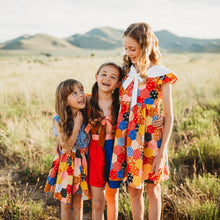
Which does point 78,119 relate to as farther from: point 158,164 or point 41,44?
point 41,44

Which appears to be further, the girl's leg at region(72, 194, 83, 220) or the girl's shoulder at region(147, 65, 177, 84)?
the girl's leg at region(72, 194, 83, 220)

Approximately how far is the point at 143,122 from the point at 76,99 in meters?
0.70

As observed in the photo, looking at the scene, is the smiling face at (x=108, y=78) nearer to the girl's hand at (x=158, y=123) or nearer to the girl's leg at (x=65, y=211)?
the girl's hand at (x=158, y=123)

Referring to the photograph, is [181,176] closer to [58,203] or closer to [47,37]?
[58,203]

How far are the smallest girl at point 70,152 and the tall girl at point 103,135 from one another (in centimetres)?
9

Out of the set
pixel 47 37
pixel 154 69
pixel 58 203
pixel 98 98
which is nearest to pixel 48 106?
pixel 58 203

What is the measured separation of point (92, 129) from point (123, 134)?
32cm

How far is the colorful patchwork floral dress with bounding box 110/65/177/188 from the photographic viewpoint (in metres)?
1.96

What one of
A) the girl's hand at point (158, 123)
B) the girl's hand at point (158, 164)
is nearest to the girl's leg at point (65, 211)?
the girl's hand at point (158, 164)

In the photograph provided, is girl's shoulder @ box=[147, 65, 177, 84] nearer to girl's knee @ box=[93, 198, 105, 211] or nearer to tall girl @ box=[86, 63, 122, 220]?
tall girl @ box=[86, 63, 122, 220]

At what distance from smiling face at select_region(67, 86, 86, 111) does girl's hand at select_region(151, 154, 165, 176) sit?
87 cm

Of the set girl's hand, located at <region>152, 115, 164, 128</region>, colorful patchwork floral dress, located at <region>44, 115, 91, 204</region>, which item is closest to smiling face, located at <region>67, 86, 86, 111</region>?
colorful patchwork floral dress, located at <region>44, 115, 91, 204</region>

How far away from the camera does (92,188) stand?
2.07 m

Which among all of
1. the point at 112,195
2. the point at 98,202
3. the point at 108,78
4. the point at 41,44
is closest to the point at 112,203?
the point at 112,195
